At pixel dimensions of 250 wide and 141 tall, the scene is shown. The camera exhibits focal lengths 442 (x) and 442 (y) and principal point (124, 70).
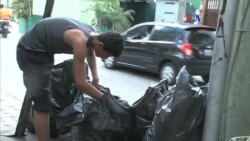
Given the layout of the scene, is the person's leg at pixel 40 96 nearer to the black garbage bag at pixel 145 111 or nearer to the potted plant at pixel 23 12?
the black garbage bag at pixel 145 111

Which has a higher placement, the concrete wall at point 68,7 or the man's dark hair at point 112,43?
the man's dark hair at point 112,43

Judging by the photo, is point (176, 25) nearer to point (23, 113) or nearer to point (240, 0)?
point (23, 113)

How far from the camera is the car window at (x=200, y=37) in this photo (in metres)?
10.2

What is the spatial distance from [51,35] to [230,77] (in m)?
1.70

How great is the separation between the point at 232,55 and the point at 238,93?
0.79 feet

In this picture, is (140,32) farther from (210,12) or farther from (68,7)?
(68,7)

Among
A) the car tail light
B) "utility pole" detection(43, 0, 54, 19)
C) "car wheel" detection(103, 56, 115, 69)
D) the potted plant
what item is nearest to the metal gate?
"car wheel" detection(103, 56, 115, 69)

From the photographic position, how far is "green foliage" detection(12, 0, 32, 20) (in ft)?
87.7

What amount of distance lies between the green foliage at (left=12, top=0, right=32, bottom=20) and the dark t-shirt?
23.4 m

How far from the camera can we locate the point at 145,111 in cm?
394

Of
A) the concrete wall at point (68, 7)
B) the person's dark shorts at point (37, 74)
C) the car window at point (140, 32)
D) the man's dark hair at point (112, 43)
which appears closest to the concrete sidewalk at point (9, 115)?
the person's dark shorts at point (37, 74)

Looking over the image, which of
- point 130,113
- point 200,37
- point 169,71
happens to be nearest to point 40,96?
point 130,113

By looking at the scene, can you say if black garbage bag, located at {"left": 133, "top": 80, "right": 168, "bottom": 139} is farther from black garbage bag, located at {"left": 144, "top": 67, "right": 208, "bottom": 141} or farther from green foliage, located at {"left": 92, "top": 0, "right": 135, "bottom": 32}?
green foliage, located at {"left": 92, "top": 0, "right": 135, "bottom": 32}

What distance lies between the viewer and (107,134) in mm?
3840
